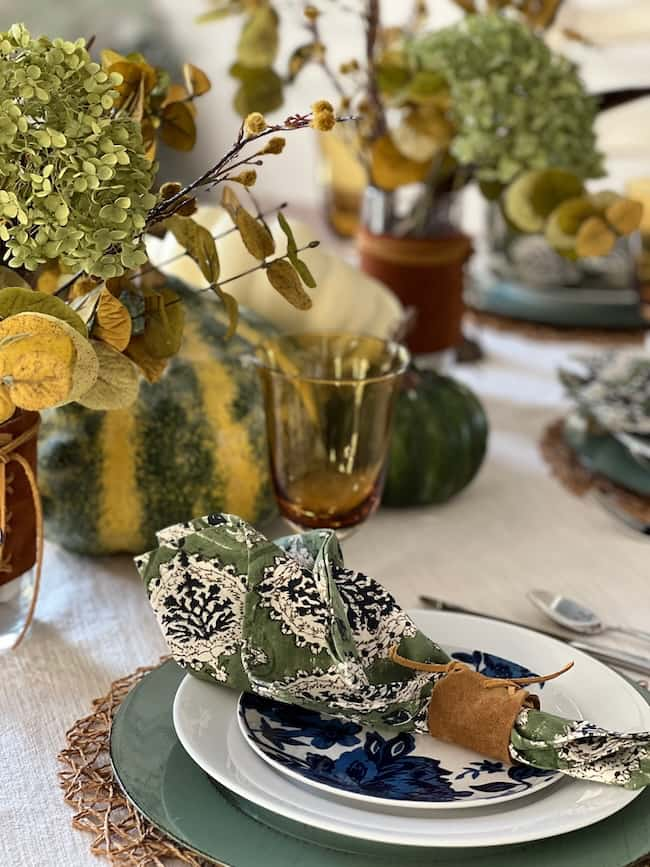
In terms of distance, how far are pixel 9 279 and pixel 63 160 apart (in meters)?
0.12

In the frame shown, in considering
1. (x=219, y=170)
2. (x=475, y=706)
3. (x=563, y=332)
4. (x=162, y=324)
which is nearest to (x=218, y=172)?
(x=219, y=170)

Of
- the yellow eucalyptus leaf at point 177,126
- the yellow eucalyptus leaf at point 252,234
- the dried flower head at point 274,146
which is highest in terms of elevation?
the dried flower head at point 274,146

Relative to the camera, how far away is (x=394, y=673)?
24.0 inches

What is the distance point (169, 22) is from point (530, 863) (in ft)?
12.1

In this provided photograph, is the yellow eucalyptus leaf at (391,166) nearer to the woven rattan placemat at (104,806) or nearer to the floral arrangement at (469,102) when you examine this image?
the floral arrangement at (469,102)

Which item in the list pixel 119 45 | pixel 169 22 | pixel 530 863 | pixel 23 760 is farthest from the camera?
pixel 169 22

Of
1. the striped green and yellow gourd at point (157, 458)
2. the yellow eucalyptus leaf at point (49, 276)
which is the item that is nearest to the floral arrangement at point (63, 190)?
the yellow eucalyptus leaf at point (49, 276)

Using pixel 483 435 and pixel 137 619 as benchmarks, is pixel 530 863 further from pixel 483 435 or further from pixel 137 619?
pixel 483 435

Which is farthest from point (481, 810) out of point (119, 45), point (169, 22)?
point (169, 22)

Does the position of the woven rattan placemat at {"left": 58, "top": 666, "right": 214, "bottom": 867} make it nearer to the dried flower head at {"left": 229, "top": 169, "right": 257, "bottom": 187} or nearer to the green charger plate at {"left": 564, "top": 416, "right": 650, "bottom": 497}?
the dried flower head at {"left": 229, "top": 169, "right": 257, "bottom": 187}

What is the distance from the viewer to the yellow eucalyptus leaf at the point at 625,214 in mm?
946

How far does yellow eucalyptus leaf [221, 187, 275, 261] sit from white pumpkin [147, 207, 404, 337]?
356 millimetres

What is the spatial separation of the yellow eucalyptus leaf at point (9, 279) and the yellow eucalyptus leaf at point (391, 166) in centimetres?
57

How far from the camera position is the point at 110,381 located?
675 millimetres
